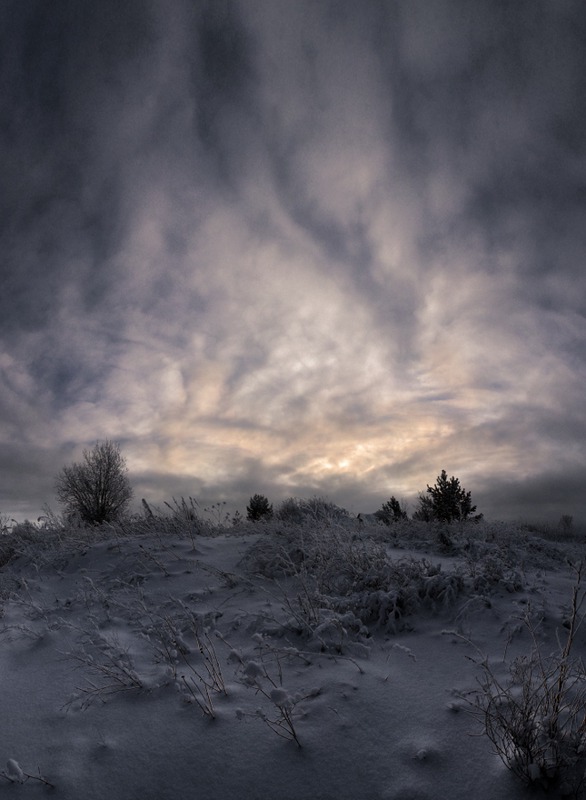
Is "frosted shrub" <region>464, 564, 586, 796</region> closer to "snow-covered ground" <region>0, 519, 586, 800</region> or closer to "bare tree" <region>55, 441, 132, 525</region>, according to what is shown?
"snow-covered ground" <region>0, 519, 586, 800</region>

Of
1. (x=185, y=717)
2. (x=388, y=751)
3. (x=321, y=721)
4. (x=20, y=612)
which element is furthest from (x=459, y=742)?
(x=20, y=612)

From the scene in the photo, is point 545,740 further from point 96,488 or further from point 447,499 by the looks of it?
point 96,488

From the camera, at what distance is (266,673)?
3191mm

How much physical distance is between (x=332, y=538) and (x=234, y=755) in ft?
14.6

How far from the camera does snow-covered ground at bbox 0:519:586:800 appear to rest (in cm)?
284

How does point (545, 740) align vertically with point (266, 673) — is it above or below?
below

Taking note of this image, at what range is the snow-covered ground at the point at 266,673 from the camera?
2844mm

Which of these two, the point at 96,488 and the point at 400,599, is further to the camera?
the point at 96,488

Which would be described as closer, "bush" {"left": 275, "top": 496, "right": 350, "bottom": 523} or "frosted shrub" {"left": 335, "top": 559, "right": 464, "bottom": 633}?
"frosted shrub" {"left": 335, "top": 559, "right": 464, "bottom": 633}

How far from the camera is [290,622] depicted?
5.03m

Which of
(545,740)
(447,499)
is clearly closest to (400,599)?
(545,740)

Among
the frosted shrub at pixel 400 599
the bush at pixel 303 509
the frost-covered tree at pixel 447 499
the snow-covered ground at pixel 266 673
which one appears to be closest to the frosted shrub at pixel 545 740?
the snow-covered ground at pixel 266 673

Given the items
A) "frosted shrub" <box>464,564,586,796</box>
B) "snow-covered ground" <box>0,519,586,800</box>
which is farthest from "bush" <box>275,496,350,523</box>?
"frosted shrub" <box>464,564,586,796</box>

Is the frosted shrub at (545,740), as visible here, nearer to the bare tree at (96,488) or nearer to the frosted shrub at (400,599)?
the frosted shrub at (400,599)
